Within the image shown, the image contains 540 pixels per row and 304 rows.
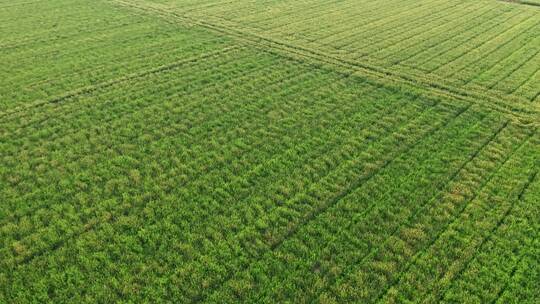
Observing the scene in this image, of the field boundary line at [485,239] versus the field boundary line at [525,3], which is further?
the field boundary line at [525,3]

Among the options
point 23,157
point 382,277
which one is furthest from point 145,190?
point 382,277

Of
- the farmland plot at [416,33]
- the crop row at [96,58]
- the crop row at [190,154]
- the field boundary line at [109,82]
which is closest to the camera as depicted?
the crop row at [190,154]

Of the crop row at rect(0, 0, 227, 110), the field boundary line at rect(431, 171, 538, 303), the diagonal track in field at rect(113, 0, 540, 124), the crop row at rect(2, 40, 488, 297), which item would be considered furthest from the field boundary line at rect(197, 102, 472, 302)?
the crop row at rect(0, 0, 227, 110)

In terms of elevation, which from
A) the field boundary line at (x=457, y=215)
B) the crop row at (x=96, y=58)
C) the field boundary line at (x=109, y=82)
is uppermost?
the crop row at (x=96, y=58)

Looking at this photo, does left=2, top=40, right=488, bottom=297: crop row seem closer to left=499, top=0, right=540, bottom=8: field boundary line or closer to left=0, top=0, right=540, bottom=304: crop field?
left=0, top=0, right=540, bottom=304: crop field

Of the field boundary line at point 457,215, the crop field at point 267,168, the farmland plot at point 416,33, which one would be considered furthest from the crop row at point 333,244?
the farmland plot at point 416,33

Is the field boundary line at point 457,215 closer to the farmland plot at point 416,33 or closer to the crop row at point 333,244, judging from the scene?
the crop row at point 333,244
